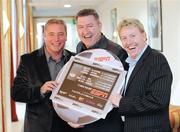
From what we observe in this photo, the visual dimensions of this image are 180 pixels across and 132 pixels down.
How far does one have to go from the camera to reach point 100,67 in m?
2.02

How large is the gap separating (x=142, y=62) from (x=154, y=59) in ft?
0.25

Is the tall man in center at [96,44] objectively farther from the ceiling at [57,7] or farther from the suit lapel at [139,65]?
the ceiling at [57,7]

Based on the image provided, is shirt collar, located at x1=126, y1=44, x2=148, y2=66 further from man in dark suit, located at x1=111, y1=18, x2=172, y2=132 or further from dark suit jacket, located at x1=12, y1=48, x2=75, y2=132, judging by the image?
dark suit jacket, located at x1=12, y1=48, x2=75, y2=132

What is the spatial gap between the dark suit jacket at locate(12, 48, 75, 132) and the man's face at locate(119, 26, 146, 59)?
0.60 metres

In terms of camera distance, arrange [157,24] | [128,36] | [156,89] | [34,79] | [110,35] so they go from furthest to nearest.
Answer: [110,35], [157,24], [34,79], [128,36], [156,89]

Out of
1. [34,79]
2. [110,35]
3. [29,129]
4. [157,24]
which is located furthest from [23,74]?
[110,35]

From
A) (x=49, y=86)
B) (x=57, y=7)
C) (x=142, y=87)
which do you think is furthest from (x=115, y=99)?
(x=57, y=7)

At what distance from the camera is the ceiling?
11185 mm

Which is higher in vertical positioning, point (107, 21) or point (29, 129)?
point (107, 21)

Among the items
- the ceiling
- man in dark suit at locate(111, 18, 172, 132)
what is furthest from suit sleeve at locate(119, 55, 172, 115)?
the ceiling

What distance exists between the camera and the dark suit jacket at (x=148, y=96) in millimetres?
1854

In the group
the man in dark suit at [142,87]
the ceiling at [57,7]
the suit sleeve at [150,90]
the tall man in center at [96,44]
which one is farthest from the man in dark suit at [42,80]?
the ceiling at [57,7]

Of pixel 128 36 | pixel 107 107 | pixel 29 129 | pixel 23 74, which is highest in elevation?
pixel 128 36

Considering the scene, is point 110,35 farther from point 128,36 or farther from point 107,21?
point 128,36
